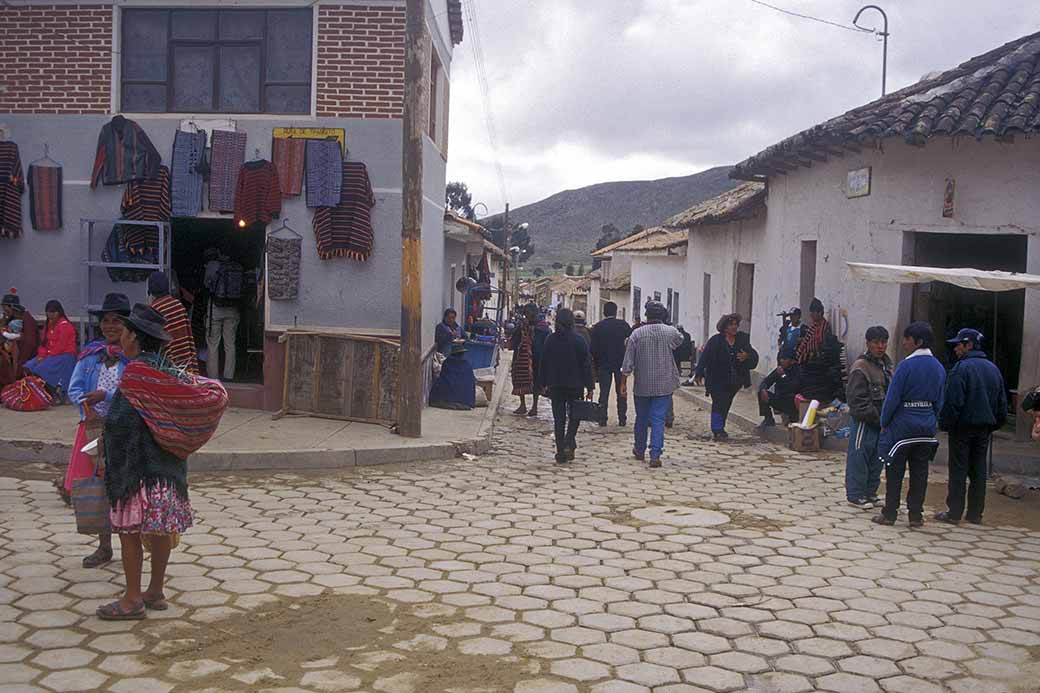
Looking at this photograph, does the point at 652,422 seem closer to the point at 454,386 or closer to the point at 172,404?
the point at 454,386

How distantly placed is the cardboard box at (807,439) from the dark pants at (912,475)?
12.5ft

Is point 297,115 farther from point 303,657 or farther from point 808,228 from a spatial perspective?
point 303,657

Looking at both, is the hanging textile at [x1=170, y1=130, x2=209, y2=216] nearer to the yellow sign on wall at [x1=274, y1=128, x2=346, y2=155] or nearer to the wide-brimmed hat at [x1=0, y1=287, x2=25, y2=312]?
the yellow sign on wall at [x1=274, y1=128, x2=346, y2=155]

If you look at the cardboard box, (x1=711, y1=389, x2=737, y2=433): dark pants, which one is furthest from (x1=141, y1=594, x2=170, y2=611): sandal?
(x1=711, y1=389, x2=737, y2=433): dark pants

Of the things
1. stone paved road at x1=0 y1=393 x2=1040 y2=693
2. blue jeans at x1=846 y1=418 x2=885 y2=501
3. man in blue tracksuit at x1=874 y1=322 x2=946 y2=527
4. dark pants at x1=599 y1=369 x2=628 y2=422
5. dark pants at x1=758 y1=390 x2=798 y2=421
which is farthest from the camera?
dark pants at x1=599 y1=369 x2=628 y2=422

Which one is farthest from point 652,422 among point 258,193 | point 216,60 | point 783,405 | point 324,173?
point 216,60

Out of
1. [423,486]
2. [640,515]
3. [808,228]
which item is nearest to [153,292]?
[423,486]

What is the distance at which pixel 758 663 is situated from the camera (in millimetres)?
4953

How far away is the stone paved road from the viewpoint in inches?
187

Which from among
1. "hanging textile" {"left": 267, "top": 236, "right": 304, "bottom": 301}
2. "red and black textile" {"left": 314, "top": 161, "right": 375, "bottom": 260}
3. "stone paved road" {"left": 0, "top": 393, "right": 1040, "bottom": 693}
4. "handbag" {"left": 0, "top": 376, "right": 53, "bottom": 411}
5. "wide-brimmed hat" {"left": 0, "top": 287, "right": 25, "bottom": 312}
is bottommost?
"stone paved road" {"left": 0, "top": 393, "right": 1040, "bottom": 693}

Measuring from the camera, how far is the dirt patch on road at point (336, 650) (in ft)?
15.2

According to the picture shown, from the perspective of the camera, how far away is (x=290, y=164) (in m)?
12.0

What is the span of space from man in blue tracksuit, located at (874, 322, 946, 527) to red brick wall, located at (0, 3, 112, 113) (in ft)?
31.4

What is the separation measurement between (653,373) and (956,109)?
4.56m
